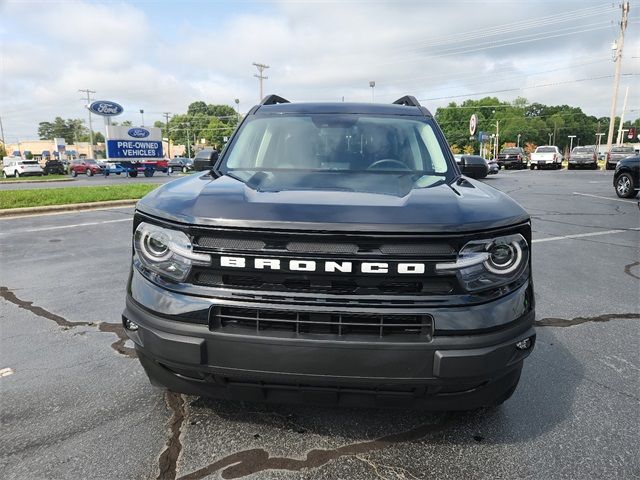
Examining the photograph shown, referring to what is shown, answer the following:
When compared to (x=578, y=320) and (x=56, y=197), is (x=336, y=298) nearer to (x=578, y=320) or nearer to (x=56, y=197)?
(x=578, y=320)

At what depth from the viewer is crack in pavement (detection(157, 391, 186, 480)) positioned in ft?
7.13

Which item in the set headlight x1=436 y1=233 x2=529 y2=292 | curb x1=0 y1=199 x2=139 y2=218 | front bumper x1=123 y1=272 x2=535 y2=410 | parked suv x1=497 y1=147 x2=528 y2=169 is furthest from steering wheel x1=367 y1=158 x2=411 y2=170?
parked suv x1=497 y1=147 x2=528 y2=169

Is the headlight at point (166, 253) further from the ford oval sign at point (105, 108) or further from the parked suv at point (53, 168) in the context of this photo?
the parked suv at point (53, 168)

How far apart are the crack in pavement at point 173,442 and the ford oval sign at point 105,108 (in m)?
41.9

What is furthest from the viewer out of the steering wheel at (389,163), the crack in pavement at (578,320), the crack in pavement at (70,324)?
the crack in pavement at (578,320)

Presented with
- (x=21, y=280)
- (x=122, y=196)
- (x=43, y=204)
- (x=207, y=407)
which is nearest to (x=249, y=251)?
(x=207, y=407)

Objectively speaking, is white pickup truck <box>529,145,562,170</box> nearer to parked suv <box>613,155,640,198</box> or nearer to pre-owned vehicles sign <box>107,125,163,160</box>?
parked suv <box>613,155,640,198</box>

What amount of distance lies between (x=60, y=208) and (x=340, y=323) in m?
11.3

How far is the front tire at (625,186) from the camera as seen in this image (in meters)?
13.8

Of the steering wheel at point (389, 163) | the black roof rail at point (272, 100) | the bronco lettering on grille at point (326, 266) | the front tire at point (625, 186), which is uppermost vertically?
the black roof rail at point (272, 100)

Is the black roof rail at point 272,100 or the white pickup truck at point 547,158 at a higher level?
the black roof rail at point 272,100

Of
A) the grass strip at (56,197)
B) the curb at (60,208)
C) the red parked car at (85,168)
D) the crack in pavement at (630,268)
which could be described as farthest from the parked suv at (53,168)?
the crack in pavement at (630,268)

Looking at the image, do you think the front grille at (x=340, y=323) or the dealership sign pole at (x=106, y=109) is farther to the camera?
the dealership sign pole at (x=106, y=109)

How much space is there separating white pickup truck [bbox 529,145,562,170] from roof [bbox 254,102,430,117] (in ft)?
119
